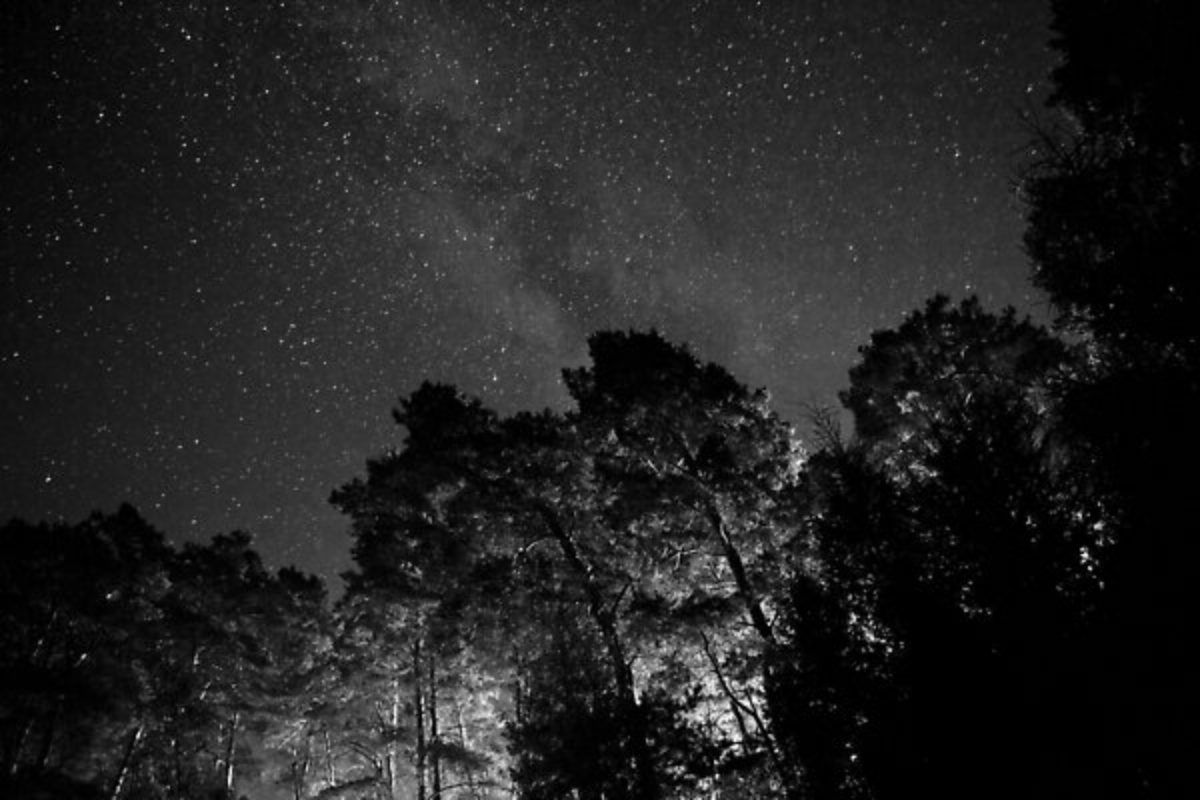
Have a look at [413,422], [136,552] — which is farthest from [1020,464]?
[136,552]

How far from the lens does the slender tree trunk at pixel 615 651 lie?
10.1 meters

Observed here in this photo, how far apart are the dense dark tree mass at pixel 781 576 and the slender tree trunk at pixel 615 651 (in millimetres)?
61

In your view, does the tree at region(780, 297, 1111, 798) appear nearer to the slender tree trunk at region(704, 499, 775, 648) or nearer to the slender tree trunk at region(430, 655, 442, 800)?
the slender tree trunk at region(704, 499, 775, 648)

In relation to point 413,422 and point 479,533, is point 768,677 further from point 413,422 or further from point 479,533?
point 413,422

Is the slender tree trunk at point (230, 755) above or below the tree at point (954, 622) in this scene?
above

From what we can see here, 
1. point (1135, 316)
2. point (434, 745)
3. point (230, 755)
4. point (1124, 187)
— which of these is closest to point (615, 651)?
point (434, 745)

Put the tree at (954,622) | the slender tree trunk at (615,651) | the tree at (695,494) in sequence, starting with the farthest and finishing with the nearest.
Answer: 1. the tree at (695,494)
2. the slender tree trunk at (615,651)
3. the tree at (954,622)

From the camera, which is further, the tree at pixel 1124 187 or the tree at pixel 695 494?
the tree at pixel 695 494

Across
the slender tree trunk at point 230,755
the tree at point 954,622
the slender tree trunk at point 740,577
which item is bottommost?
the tree at point 954,622


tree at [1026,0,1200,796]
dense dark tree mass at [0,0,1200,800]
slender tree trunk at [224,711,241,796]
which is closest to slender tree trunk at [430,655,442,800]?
dense dark tree mass at [0,0,1200,800]

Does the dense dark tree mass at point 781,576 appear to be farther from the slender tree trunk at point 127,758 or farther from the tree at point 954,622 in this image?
the slender tree trunk at point 127,758

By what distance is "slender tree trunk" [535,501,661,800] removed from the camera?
10.1 m

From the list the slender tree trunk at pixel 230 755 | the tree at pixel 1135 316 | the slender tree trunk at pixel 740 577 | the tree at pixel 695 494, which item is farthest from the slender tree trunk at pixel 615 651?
the slender tree trunk at pixel 230 755

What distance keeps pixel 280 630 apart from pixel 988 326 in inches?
1028
